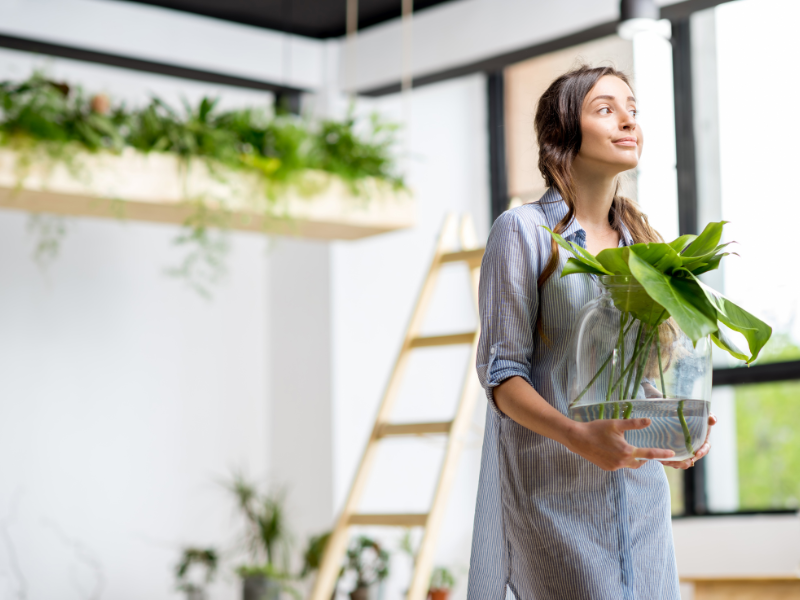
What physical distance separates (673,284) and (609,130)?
275mm

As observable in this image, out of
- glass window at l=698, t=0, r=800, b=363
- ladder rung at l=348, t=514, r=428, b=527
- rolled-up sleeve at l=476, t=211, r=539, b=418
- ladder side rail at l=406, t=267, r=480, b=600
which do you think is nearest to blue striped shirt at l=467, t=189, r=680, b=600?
rolled-up sleeve at l=476, t=211, r=539, b=418

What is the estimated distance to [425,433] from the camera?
3.39 meters

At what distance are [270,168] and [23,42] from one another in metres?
1.87

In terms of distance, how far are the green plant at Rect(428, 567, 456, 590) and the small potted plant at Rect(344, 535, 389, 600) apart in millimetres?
252

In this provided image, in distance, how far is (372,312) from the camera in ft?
17.4

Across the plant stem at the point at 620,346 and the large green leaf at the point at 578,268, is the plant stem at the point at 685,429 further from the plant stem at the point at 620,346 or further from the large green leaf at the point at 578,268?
the large green leaf at the point at 578,268

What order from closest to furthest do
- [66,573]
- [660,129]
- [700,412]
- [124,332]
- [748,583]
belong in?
1. [700,412]
2. [748,583]
3. [660,129]
4. [66,573]
5. [124,332]

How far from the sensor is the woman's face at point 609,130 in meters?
1.39

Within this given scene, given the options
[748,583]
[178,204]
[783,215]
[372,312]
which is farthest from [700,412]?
[372,312]

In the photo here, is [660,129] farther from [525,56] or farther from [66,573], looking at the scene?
[66,573]

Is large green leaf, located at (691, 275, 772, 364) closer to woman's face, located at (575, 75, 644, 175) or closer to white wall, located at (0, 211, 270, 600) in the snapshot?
woman's face, located at (575, 75, 644, 175)

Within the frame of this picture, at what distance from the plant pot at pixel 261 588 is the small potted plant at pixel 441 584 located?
0.68 m

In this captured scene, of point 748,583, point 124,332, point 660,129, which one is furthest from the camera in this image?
point 124,332

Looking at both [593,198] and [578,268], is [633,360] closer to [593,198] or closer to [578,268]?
[578,268]
